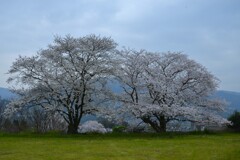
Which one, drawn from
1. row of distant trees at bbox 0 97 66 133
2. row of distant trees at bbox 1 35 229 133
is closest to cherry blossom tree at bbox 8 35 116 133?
row of distant trees at bbox 1 35 229 133

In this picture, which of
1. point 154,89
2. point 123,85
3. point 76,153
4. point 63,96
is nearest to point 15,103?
point 63,96

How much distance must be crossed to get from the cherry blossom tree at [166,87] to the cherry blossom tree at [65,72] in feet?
6.87

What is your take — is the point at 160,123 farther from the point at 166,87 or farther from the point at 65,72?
the point at 65,72

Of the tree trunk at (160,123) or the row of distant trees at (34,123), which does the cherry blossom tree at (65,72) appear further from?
the row of distant trees at (34,123)

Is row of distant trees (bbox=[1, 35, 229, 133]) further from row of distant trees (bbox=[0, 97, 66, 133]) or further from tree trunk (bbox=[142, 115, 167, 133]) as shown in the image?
row of distant trees (bbox=[0, 97, 66, 133])

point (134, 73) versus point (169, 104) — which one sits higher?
Answer: point (134, 73)

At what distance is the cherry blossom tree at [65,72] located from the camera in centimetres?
2478

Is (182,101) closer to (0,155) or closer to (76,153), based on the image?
(76,153)

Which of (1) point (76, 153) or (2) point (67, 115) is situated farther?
(2) point (67, 115)

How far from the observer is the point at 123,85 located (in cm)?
2736

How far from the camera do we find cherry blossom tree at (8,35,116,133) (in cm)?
2478

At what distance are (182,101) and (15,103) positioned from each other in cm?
1185

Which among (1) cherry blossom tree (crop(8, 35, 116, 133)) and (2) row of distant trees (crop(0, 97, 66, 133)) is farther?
(2) row of distant trees (crop(0, 97, 66, 133))

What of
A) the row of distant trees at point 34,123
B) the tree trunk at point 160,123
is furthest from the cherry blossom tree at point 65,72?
the row of distant trees at point 34,123
